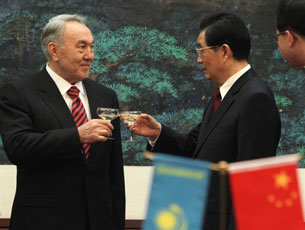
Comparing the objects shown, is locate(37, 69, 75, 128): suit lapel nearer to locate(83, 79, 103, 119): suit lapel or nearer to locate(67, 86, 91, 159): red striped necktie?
locate(67, 86, 91, 159): red striped necktie

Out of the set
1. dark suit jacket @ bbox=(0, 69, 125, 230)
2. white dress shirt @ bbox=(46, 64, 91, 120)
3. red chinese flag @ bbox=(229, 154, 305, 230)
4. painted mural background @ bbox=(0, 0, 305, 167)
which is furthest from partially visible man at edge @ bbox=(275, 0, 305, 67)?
painted mural background @ bbox=(0, 0, 305, 167)

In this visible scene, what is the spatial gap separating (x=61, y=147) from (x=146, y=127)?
64 cm

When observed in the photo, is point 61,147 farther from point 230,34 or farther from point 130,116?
point 230,34

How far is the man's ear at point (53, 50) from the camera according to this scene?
370 centimetres

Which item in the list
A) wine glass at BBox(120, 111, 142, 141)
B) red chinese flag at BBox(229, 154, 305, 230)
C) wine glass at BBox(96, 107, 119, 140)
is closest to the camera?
red chinese flag at BBox(229, 154, 305, 230)

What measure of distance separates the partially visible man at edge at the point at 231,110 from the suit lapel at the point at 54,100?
84 cm

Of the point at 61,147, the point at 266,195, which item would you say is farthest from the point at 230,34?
the point at 266,195

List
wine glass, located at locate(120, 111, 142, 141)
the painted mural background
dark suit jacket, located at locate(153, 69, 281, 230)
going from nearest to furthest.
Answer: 1. dark suit jacket, located at locate(153, 69, 281, 230)
2. wine glass, located at locate(120, 111, 142, 141)
3. the painted mural background

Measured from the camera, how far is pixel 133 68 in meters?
5.16

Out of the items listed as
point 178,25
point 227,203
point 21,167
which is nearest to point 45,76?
point 21,167

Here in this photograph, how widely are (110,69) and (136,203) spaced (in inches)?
48.9

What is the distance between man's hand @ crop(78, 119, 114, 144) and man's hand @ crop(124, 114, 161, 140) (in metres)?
0.33

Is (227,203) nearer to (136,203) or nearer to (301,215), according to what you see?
(301,215)

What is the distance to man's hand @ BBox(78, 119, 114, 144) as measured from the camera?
3.28 meters
